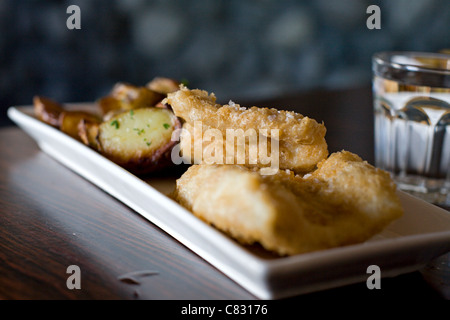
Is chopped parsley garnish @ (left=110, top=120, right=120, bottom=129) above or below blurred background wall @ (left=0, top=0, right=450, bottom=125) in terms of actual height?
below

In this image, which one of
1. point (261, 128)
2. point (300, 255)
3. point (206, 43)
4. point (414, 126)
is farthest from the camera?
point (206, 43)

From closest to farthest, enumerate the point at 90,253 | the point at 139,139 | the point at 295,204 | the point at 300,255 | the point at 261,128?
the point at 300,255 → the point at 295,204 → the point at 90,253 → the point at 261,128 → the point at 139,139

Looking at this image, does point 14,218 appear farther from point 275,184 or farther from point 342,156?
point 342,156

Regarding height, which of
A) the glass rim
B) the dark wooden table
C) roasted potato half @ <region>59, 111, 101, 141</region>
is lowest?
the dark wooden table

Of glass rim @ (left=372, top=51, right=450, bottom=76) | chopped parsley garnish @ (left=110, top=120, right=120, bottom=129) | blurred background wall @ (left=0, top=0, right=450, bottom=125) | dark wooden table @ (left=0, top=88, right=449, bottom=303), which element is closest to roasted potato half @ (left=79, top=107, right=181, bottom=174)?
chopped parsley garnish @ (left=110, top=120, right=120, bottom=129)

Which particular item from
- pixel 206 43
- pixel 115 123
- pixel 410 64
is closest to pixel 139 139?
pixel 115 123

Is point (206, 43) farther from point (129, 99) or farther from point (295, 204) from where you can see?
point (295, 204)

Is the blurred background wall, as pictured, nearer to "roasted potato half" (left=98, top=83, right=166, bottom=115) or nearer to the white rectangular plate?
"roasted potato half" (left=98, top=83, right=166, bottom=115)
